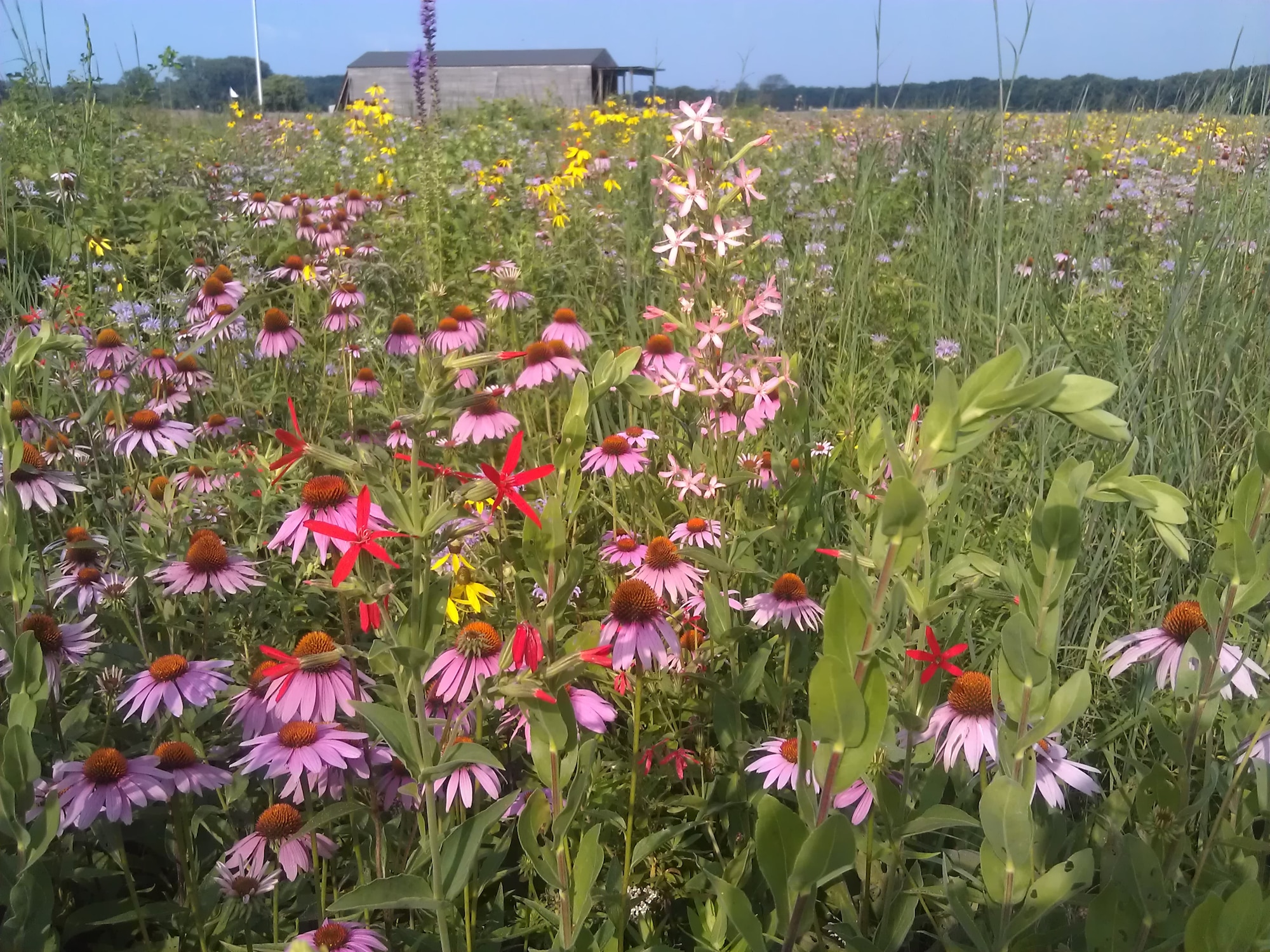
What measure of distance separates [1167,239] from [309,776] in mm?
3450

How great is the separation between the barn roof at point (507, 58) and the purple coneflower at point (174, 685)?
98.5ft

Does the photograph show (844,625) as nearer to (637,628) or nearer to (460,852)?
(460,852)

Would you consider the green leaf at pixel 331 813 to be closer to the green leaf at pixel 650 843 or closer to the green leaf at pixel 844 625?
the green leaf at pixel 650 843

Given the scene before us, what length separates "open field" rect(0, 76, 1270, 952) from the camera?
2.52 ft

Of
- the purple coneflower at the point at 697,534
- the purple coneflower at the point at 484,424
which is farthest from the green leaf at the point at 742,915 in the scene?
the purple coneflower at the point at 484,424

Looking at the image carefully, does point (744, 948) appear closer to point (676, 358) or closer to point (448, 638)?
point (448, 638)

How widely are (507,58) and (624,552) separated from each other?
112 feet

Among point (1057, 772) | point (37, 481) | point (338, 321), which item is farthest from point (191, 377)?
point (1057, 772)

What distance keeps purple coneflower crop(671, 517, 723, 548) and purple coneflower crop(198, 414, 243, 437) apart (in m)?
1.35

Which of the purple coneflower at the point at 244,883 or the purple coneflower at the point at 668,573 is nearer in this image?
the purple coneflower at the point at 244,883

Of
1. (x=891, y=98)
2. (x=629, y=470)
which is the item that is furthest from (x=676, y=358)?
(x=891, y=98)

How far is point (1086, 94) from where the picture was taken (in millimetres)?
3818

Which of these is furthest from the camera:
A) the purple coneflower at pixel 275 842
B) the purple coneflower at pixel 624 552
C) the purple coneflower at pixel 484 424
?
the purple coneflower at pixel 484 424

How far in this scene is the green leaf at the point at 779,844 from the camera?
0.62 meters
